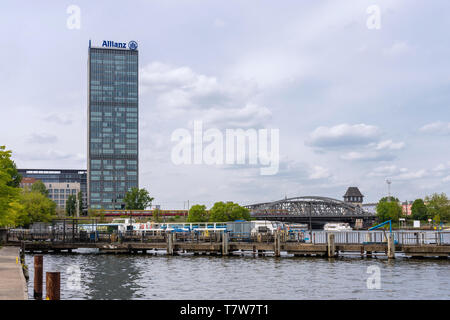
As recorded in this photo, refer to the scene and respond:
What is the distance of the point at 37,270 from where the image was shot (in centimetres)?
3475

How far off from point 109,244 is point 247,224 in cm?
2844

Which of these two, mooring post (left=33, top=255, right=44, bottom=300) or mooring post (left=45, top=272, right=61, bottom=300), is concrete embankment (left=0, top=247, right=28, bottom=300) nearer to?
mooring post (left=33, top=255, right=44, bottom=300)

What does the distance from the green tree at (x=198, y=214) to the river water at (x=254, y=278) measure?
81636 mm

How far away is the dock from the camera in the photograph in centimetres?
6975

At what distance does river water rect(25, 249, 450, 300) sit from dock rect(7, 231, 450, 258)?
5.41ft

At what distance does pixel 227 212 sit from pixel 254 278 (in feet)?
332

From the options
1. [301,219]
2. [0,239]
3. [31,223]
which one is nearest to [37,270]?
[0,239]

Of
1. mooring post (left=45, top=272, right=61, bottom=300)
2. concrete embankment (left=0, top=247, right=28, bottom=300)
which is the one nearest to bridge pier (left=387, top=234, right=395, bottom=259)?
concrete embankment (left=0, top=247, right=28, bottom=300)

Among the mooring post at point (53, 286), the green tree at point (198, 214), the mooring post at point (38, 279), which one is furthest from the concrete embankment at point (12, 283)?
the green tree at point (198, 214)

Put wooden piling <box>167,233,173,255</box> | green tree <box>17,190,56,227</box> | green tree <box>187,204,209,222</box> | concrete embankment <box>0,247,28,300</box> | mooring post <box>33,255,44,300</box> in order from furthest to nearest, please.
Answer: green tree <box>187,204,209,222</box> → green tree <box>17,190,56,227</box> → wooden piling <box>167,233,173,255</box> → mooring post <box>33,255,44,300</box> → concrete embankment <box>0,247,28,300</box>

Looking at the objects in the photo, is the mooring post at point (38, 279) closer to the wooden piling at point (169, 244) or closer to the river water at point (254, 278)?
the river water at point (254, 278)

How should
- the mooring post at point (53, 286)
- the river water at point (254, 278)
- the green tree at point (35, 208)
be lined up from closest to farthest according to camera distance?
the mooring post at point (53, 286)
the river water at point (254, 278)
the green tree at point (35, 208)

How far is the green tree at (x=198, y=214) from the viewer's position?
506 feet
